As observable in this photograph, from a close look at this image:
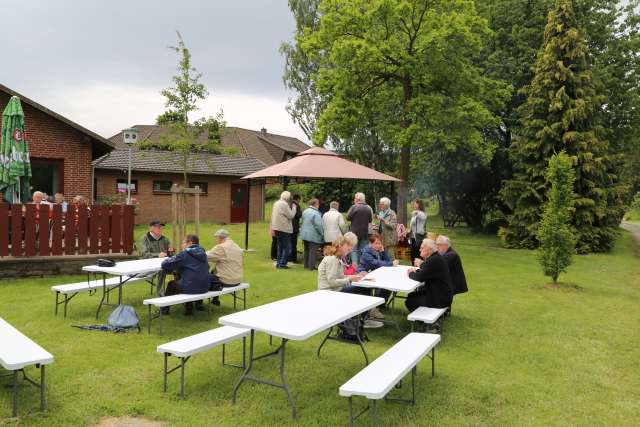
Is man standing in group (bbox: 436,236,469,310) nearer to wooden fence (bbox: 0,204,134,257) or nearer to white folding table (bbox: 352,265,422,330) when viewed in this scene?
white folding table (bbox: 352,265,422,330)

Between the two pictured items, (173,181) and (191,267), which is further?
(173,181)

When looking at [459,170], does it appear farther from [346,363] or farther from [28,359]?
[28,359]

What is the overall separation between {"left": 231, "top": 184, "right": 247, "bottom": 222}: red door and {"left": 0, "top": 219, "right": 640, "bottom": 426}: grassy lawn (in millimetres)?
20028

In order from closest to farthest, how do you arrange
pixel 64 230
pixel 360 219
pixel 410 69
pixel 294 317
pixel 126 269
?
1. pixel 294 317
2. pixel 126 269
3. pixel 64 230
4. pixel 360 219
5. pixel 410 69

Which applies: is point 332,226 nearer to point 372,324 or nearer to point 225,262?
point 225,262

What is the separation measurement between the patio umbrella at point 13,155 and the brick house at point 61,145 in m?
A: 5.04

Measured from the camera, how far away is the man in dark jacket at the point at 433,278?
23.1 ft

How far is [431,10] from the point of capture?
19266 millimetres

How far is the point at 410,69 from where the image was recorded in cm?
1958

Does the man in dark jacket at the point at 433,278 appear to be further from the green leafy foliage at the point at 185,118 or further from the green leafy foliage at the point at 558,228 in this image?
the green leafy foliage at the point at 185,118

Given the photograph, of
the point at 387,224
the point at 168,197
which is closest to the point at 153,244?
the point at 387,224

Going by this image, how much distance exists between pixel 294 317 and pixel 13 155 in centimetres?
921

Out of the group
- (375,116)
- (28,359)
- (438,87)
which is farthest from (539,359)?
(375,116)

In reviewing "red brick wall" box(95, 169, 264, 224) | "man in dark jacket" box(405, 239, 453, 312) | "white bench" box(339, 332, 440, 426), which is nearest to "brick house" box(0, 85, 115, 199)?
"red brick wall" box(95, 169, 264, 224)
